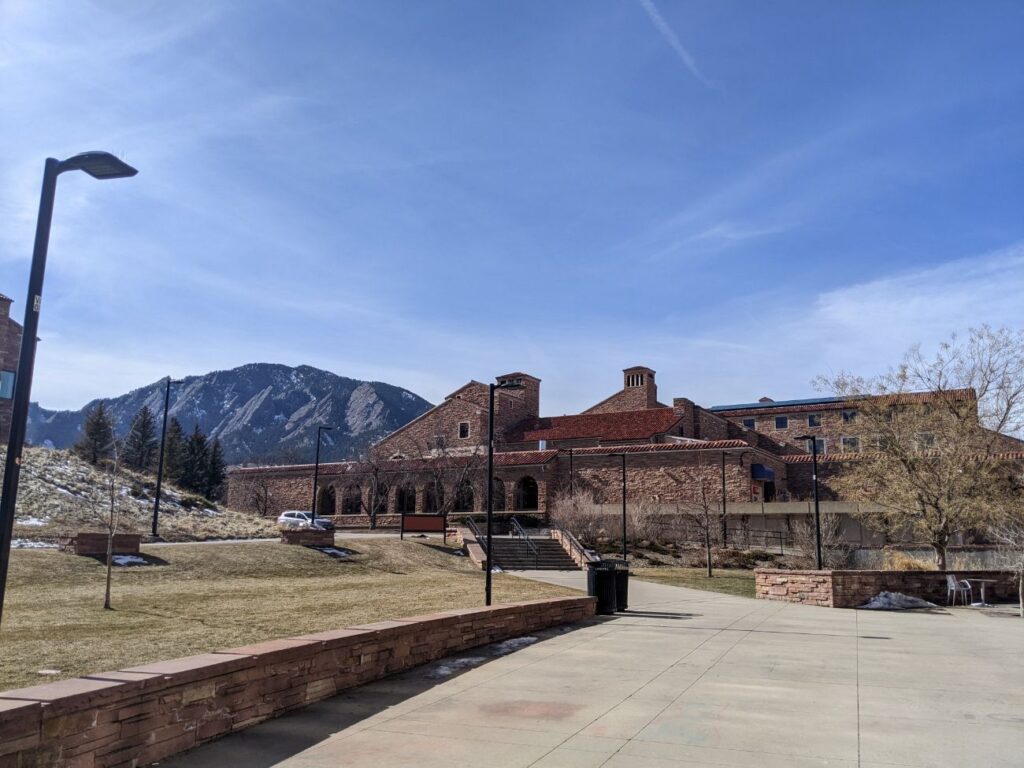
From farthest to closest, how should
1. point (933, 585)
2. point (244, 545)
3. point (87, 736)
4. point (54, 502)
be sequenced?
point (54, 502), point (244, 545), point (933, 585), point (87, 736)

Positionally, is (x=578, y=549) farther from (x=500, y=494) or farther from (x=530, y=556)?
(x=500, y=494)

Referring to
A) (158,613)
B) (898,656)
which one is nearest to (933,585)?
(898,656)

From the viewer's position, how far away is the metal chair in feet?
69.2

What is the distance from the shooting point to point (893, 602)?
19625 millimetres

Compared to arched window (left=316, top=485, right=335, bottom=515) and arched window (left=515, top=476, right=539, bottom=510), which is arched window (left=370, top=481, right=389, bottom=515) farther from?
arched window (left=515, top=476, right=539, bottom=510)

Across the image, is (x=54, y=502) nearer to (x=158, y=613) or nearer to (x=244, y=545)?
(x=244, y=545)

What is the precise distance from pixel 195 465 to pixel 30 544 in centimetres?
6021

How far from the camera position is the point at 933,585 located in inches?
829

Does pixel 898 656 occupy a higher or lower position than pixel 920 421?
lower

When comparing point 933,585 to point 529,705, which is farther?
point 933,585

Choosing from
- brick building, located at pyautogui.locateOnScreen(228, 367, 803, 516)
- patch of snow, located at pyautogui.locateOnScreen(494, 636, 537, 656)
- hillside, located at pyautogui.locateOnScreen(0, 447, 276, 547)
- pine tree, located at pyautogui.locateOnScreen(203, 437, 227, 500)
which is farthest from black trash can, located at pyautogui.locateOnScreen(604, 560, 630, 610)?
pine tree, located at pyautogui.locateOnScreen(203, 437, 227, 500)

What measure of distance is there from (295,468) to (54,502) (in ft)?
105

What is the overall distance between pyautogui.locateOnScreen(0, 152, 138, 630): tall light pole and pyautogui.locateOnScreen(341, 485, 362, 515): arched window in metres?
54.2

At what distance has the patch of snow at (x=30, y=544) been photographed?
2109 centimetres
